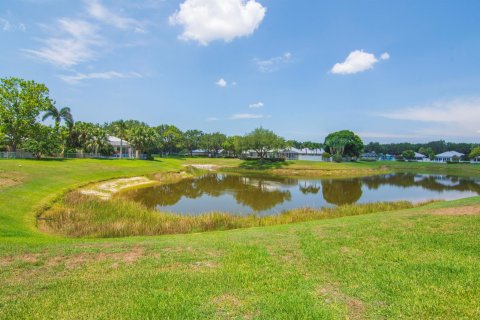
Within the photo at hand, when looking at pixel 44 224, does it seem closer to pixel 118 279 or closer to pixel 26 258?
pixel 26 258

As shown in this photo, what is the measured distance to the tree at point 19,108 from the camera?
5172 centimetres

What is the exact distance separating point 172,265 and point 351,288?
488cm

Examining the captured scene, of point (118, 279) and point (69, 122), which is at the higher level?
point (69, 122)

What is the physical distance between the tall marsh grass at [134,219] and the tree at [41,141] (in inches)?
1377

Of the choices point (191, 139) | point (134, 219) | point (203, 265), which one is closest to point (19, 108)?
point (134, 219)

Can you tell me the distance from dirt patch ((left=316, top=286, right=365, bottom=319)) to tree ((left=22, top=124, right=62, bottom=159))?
5858 cm

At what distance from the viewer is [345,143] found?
105m

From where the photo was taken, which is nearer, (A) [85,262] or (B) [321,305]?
(B) [321,305]

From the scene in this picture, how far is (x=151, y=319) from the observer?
5570mm

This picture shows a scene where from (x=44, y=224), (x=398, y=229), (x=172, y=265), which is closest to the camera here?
(x=172, y=265)

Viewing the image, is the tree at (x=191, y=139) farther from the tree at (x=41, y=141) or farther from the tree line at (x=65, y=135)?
the tree at (x=41, y=141)

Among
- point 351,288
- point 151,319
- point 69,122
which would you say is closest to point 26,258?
point 151,319

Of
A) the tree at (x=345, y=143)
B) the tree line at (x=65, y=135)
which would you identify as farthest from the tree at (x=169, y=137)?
the tree at (x=345, y=143)

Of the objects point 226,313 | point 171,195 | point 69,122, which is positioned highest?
point 69,122
